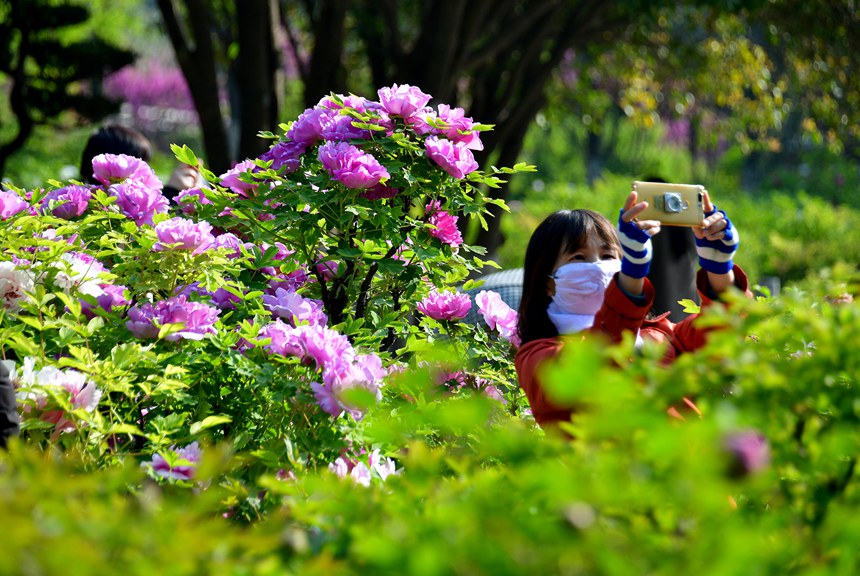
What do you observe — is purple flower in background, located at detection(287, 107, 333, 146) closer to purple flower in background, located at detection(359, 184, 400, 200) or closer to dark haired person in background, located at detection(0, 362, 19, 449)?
purple flower in background, located at detection(359, 184, 400, 200)

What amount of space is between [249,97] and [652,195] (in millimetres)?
3763

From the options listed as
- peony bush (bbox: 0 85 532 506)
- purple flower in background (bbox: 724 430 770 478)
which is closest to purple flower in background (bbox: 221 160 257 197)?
peony bush (bbox: 0 85 532 506)

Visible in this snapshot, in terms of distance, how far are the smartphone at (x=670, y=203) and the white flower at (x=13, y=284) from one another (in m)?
1.47

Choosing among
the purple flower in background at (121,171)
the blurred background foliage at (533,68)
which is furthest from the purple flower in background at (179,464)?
the blurred background foliage at (533,68)

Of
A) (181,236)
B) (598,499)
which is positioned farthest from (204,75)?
(598,499)

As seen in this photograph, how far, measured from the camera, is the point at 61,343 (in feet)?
7.08

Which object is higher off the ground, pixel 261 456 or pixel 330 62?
pixel 261 456

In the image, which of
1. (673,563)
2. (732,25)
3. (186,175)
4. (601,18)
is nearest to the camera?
(673,563)

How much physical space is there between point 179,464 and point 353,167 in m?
0.89

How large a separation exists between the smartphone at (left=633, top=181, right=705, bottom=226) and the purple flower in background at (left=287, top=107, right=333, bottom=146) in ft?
2.70

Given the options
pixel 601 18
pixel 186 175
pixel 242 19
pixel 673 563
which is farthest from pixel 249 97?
pixel 673 563

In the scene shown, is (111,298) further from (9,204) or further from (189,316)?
(9,204)

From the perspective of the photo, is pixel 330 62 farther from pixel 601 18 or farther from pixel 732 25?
pixel 732 25

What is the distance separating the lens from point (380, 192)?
2.64 m
